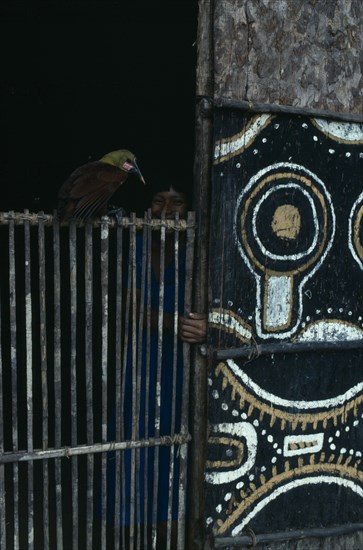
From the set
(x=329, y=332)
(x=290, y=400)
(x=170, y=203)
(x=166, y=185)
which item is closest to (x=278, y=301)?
(x=329, y=332)

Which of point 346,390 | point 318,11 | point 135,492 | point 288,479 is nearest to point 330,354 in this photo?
point 346,390

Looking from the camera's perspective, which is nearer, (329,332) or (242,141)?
(242,141)

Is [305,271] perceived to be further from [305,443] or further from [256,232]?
[305,443]


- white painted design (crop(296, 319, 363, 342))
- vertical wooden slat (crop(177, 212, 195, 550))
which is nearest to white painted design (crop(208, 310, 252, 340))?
vertical wooden slat (crop(177, 212, 195, 550))

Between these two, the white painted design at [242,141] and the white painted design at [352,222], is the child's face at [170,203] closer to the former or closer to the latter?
the white painted design at [242,141]

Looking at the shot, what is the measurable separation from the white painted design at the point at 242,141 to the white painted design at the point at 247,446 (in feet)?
3.69

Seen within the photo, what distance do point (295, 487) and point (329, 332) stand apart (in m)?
0.70

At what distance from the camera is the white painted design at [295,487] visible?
11.6ft

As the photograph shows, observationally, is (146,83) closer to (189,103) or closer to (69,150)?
(189,103)

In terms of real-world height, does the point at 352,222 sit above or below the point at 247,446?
above

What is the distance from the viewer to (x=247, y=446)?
138 inches

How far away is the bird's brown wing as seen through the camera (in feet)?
10.1

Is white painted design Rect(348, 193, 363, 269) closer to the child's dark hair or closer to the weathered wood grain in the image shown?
the weathered wood grain

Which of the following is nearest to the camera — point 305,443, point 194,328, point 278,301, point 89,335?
point 89,335
